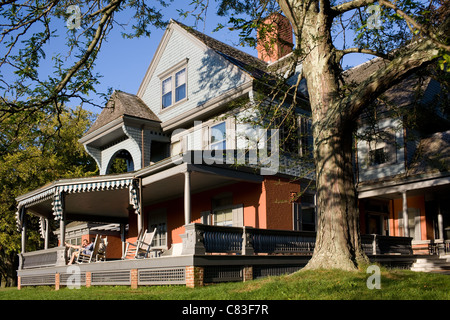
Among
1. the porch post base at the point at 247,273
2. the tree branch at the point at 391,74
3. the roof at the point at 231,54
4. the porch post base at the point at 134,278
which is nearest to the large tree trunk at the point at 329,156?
the tree branch at the point at 391,74

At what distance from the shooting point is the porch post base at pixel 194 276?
11234 millimetres

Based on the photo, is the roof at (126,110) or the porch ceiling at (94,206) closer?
the porch ceiling at (94,206)

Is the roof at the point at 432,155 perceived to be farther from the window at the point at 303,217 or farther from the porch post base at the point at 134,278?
the porch post base at the point at 134,278

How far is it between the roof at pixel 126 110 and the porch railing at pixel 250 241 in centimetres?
869

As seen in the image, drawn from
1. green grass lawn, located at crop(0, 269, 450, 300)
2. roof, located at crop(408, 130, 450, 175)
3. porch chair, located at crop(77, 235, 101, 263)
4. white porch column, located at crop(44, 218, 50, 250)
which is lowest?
green grass lawn, located at crop(0, 269, 450, 300)

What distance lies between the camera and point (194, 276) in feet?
36.9

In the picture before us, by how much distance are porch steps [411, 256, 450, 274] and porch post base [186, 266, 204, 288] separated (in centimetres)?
847

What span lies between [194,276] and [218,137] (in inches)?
306

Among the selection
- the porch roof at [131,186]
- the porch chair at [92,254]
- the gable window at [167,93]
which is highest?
the gable window at [167,93]

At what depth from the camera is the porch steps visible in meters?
15.9

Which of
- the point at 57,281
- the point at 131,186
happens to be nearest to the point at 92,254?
the point at 57,281

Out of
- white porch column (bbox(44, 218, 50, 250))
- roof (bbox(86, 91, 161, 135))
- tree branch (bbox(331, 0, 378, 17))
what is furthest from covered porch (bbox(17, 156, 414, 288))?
tree branch (bbox(331, 0, 378, 17))

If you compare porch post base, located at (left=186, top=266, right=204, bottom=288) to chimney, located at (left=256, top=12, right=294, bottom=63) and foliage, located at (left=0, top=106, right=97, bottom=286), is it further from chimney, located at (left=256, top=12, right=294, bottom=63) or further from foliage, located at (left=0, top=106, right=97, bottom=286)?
foliage, located at (left=0, top=106, right=97, bottom=286)
